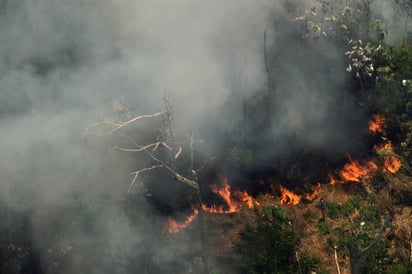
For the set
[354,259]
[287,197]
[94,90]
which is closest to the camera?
[354,259]

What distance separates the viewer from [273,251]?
1141 centimetres

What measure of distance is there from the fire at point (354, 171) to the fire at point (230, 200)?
3535 mm

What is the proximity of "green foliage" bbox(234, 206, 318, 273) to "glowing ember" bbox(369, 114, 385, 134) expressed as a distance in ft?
26.5

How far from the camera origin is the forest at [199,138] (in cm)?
1307

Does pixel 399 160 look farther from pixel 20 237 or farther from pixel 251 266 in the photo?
pixel 20 237

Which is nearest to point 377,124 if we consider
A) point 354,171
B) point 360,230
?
point 354,171

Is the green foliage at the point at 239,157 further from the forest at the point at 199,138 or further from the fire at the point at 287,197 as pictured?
the fire at the point at 287,197

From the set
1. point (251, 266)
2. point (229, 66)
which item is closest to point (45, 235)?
point (251, 266)

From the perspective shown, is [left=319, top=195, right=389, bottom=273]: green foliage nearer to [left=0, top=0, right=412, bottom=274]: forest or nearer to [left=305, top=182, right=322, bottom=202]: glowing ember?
[left=0, top=0, right=412, bottom=274]: forest

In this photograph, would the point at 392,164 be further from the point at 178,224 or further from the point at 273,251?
the point at 178,224

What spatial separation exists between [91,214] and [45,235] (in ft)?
5.48

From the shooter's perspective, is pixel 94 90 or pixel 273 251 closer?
pixel 273 251

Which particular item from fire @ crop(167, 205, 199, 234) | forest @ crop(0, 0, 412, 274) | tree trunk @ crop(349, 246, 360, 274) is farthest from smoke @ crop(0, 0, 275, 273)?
tree trunk @ crop(349, 246, 360, 274)

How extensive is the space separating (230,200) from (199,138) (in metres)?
2.77
